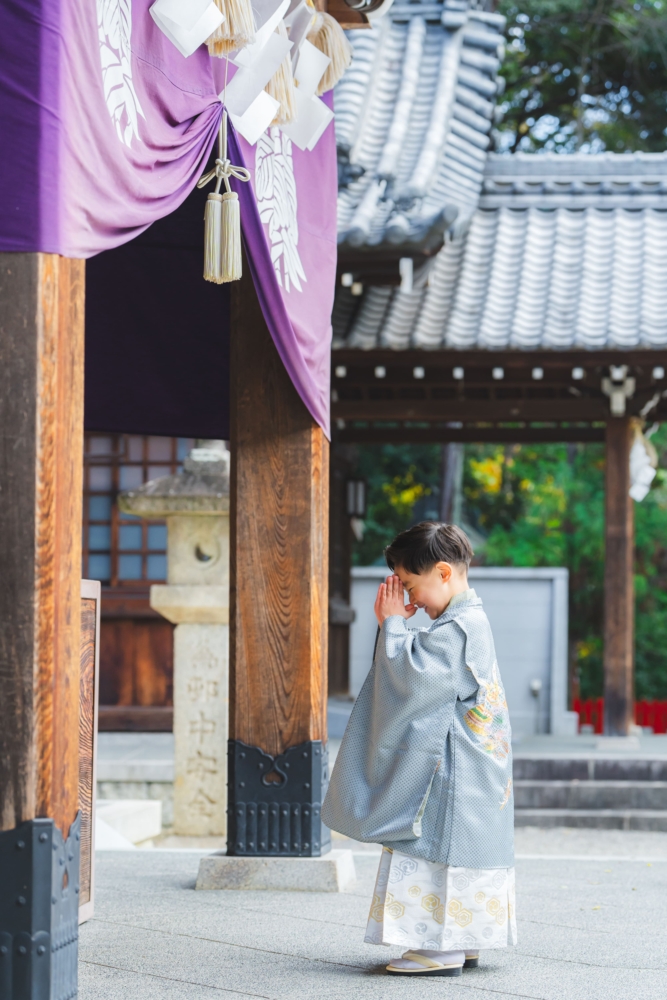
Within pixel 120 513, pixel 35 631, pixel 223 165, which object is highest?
pixel 223 165

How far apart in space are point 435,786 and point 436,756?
0.09 meters

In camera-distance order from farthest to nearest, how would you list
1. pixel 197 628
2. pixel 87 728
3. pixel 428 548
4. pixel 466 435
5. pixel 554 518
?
1. pixel 554 518
2. pixel 466 435
3. pixel 197 628
4. pixel 87 728
5. pixel 428 548

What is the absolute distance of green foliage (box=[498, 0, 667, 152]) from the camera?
17.1 metres

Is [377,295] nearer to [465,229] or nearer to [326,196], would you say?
[465,229]

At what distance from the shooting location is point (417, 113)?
11359 mm

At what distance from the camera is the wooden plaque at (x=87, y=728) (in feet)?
12.4

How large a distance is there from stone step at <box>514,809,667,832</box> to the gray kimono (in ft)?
18.1

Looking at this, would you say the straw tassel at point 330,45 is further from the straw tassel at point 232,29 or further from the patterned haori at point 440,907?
the patterned haori at point 440,907

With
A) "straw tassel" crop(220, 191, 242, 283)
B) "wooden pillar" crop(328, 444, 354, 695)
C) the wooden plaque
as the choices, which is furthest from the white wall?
"straw tassel" crop(220, 191, 242, 283)

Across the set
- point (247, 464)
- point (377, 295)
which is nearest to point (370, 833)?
point (247, 464)

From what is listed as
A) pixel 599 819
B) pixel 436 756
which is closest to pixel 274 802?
pixel 436 756

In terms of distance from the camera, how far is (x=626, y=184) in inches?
437

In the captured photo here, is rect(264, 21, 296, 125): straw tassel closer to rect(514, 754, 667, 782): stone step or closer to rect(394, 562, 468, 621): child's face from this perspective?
rect(394, 562, 468, 621): child's face

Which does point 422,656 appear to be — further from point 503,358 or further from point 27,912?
point 503,358
